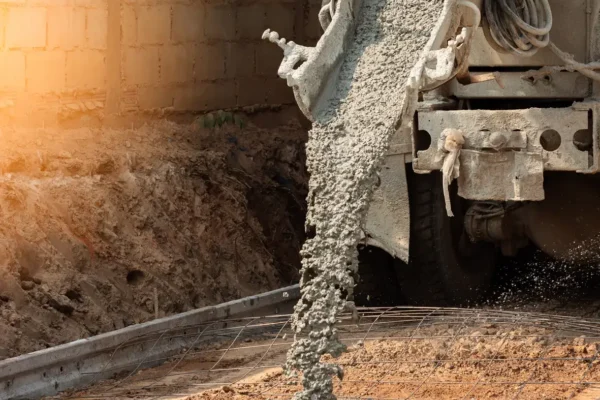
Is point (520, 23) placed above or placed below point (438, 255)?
above

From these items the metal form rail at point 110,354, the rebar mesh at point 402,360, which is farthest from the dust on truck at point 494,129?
the metal form rail at point 110,354

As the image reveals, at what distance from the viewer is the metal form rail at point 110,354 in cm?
618

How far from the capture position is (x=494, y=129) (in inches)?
263

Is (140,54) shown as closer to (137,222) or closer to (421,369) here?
(137,222)

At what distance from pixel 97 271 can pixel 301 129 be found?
9.87 feet

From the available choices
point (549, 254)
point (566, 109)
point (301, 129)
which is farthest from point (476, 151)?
point (301, 129)

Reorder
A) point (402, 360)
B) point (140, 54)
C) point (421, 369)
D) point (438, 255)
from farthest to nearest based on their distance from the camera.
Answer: point (140, 54), point (438, 255), point (402, 360), point (421, 369)

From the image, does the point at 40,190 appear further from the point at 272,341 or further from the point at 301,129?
the point at 301,129

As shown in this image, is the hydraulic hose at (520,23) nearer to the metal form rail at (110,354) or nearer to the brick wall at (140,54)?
the metal form rail at (110,354)

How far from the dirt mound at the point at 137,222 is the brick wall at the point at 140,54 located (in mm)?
218

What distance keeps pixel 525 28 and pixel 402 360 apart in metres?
1.86

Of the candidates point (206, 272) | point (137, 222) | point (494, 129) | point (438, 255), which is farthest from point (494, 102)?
point (137, 222)

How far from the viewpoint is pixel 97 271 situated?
753 centimetres

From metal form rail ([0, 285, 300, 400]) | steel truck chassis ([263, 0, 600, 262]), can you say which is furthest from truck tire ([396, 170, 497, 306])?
metal form rail ([0, 285, 300, 400])
